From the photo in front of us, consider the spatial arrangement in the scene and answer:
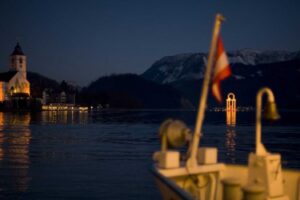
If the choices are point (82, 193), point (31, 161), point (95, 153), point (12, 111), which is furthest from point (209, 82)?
point (12, 111)

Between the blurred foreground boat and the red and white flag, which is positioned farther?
the blurred foreground boat

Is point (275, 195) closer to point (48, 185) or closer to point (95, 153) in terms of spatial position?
point (48, 185)

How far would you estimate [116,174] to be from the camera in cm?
2448

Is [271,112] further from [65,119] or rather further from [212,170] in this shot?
[65,119]

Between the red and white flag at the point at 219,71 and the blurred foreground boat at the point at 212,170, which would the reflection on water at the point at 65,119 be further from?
the red and white flag at the point at 219,71

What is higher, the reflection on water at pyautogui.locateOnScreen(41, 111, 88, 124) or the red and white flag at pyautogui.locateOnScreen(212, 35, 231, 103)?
the red and white flag at pyautogui.locateOnScreen(212, 35, 231, 103)

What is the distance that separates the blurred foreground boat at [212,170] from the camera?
9766 mm

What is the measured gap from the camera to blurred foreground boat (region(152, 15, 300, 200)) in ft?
32.0

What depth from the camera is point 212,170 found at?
35.7 feet

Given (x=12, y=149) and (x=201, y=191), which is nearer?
(x=201, y=191)

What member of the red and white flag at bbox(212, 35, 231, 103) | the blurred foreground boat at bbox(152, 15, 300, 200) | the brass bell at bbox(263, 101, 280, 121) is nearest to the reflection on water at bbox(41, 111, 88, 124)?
the blurred foreground boat at bbox(152, 15, 300, 200)

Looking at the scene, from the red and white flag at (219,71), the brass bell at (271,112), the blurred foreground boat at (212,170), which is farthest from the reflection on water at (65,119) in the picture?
the red and white flag at (219,71)

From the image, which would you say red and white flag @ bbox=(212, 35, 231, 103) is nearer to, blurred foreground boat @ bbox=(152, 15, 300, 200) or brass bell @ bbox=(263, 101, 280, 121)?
blurred foreground boat @ bbox=(152, 15, 300, 200)

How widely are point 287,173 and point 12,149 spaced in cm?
3142
